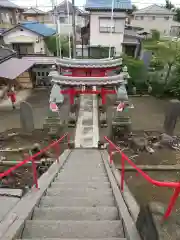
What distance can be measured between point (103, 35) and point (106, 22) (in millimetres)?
1217

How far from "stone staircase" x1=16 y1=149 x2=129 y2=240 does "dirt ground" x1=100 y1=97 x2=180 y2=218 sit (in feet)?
3.42

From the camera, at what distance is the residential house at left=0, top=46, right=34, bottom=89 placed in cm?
1389

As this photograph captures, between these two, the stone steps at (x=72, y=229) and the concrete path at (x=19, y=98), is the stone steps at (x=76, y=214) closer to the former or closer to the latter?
the stone steps at (x=72, y=229)

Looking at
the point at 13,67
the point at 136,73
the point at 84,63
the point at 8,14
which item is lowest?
the point at 136,73

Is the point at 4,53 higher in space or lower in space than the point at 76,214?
higher

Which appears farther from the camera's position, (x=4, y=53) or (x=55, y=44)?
(x=55, y=44)

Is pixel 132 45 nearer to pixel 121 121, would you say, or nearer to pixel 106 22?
pixel 106 22

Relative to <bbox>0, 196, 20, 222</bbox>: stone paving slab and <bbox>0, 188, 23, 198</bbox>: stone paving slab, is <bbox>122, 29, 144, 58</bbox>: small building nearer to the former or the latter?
<bbox>0, 188, 23, 198</bbox>: stone paving slab

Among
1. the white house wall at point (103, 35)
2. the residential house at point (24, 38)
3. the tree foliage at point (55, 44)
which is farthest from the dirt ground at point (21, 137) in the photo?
the white house wall at point (103, 35)

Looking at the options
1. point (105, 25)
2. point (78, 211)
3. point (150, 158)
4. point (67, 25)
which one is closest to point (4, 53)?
point (105, 25)

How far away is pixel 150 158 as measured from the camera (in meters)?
8.86

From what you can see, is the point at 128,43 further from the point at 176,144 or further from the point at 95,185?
the point at 95,185

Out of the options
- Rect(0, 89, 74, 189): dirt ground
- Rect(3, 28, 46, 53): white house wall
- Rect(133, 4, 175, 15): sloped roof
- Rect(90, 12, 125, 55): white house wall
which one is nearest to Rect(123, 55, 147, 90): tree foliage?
Rect(90, 12, 125, 55): white house wall

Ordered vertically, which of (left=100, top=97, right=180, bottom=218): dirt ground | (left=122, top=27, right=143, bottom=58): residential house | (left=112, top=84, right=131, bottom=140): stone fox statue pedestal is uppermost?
(left=122, top=27, right=143, bottom=58): residential house
